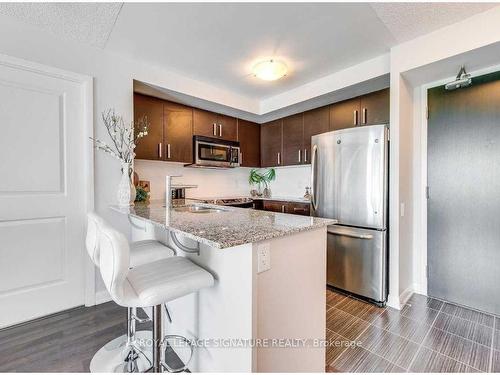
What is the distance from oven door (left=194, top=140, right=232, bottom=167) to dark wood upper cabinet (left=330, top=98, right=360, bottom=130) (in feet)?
5.08

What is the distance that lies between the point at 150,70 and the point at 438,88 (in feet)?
10.0

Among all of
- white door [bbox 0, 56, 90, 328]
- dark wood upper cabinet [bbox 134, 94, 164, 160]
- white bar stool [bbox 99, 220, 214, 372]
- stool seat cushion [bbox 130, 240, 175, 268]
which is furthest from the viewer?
dark wood upper cabinet [bbox 134, 94, 164, 160]

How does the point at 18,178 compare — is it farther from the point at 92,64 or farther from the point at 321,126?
the point at 321,126

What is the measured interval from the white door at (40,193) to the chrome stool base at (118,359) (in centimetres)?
88

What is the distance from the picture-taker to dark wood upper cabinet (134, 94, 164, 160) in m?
2.81

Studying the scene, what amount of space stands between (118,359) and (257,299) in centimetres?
118

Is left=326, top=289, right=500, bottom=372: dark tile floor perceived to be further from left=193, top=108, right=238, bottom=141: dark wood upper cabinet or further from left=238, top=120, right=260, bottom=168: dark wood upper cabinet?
left=193, top=108, right=238, bottom=141: dark wood upper cabinet

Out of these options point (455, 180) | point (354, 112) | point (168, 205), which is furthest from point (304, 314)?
point (354, 112)

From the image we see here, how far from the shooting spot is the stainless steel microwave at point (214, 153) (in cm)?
333

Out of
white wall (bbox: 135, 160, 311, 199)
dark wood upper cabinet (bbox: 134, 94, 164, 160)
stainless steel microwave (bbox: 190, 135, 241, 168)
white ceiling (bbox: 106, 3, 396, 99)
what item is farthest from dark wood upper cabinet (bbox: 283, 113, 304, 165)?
dark wood upper cabinet (bbox: 134, 94, 164, 160)

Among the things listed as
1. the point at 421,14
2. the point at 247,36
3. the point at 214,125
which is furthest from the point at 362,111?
the point at 214,125

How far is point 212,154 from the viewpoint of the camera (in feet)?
11.4

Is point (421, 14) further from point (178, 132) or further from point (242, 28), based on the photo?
point (178, 132)

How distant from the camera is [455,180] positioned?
237 cm
